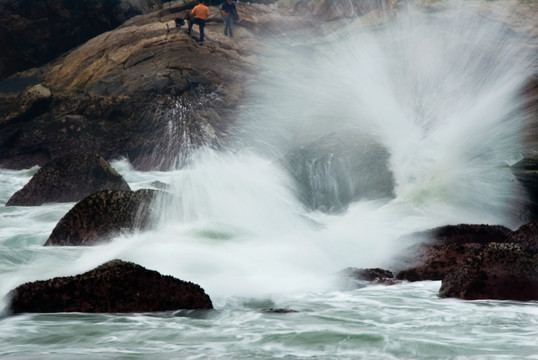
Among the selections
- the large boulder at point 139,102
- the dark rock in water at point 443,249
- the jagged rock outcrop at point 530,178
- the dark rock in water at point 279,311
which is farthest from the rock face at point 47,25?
the dark rock in water at point 279,311

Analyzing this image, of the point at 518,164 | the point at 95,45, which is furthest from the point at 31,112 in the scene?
the point at 518,164

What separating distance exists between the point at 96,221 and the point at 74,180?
3888 mm

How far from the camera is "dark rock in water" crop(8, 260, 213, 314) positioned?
635cm

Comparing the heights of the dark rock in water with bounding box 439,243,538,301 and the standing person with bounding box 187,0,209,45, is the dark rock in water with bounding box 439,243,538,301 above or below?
below

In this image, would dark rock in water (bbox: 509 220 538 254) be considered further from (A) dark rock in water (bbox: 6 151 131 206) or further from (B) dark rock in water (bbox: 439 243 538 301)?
(A) dark rock in water (bbox: 6 151 131 206)

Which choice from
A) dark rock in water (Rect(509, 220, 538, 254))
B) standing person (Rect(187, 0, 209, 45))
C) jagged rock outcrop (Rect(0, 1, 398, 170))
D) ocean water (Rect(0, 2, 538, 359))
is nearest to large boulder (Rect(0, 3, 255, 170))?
jagged rock outcrop (Rect(0, 1, 398, 170))

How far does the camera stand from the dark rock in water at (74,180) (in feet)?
42.7

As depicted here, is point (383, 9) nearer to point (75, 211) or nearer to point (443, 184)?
point (443, 184)

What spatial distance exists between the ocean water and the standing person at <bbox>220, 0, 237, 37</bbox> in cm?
134

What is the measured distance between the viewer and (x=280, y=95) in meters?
21.1

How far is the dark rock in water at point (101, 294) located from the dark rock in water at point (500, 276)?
2726mm

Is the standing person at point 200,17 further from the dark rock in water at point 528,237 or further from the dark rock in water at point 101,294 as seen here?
the dark rock in water at point 101,294

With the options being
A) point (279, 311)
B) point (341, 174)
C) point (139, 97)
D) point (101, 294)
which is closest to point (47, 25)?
point (139, 97)

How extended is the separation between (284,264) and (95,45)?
1648 cm
